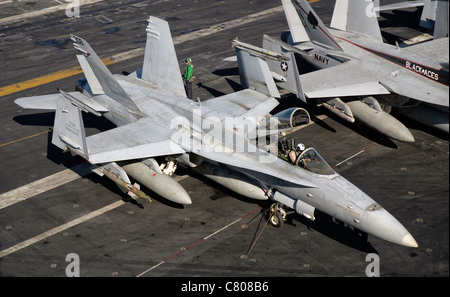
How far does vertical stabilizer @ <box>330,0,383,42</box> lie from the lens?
1264 inches

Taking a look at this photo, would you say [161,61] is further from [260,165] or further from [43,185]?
[260,165]

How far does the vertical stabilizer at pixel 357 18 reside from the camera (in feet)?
105

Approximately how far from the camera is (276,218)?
22859 millimetres

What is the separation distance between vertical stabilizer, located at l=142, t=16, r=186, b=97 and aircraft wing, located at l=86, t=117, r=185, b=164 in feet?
11.0

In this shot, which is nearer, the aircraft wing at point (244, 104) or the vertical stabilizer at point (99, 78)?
the vertical stabilizer at point (99, 78)

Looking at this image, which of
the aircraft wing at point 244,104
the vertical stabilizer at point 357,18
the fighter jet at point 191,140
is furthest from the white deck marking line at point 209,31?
the aircraft wing at point 244,104

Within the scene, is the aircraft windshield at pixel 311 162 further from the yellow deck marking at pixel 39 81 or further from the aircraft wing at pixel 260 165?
the yellow deck marking at pixel 39 81

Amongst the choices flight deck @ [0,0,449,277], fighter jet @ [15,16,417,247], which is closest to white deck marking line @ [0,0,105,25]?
flight deck @ [0,0,449,277]

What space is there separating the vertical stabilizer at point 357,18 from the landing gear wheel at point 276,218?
1344 cm

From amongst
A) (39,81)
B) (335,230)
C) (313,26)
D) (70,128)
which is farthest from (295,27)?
(39,81)

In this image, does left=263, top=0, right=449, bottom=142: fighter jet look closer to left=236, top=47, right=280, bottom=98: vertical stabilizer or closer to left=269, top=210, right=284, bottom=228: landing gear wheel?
left=236, top=47, right=280, bottom=98: vertical stabilizer

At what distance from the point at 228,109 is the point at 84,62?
23.6 feet

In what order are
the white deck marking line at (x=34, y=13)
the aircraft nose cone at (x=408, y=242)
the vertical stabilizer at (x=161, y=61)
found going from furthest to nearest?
the white deck marking line at (x=34, y=13) → the vertical stabilizer at (x=161, y=61) → the aircraft nose cone at (x=408, y=242)
